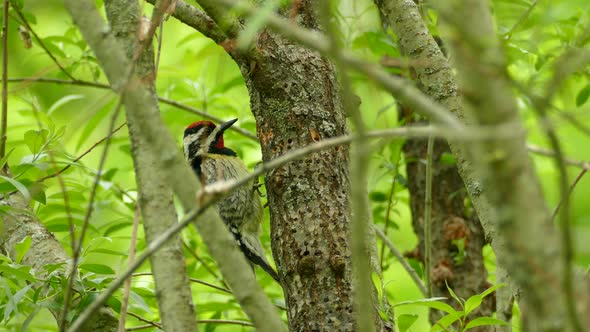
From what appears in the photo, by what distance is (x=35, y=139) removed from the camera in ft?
9.14

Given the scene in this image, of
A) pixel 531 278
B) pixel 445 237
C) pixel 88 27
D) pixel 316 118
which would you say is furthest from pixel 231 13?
pixel 445 237

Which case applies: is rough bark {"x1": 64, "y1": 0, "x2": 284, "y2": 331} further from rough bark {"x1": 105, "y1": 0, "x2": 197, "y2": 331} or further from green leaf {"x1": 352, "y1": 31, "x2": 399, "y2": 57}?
green leaf {"x1": 352, "y1": 31, "x2": 399, "y2": 57}

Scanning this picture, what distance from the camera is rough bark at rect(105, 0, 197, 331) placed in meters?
1.69

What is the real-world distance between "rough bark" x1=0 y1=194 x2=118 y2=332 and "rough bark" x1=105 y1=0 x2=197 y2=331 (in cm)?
112

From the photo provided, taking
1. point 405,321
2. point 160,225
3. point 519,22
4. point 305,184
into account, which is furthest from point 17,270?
point 519,22

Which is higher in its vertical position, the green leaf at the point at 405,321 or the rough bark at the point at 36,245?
the rough bark at the point at 36,245

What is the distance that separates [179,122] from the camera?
4.05 meters

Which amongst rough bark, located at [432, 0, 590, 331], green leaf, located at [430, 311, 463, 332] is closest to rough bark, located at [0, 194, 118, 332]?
green leaf, located at [430, 311, 463, 332]

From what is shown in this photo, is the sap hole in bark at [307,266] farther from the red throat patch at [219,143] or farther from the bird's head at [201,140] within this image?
the red throat patch at [219,143]

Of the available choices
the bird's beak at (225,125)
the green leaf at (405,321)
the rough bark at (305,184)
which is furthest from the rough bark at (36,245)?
the bird's beak at (225,125)

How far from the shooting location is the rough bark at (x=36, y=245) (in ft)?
9.01

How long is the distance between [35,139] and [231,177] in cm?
245

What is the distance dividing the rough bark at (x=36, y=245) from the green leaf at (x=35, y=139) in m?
0.23

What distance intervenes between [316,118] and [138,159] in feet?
3.63
